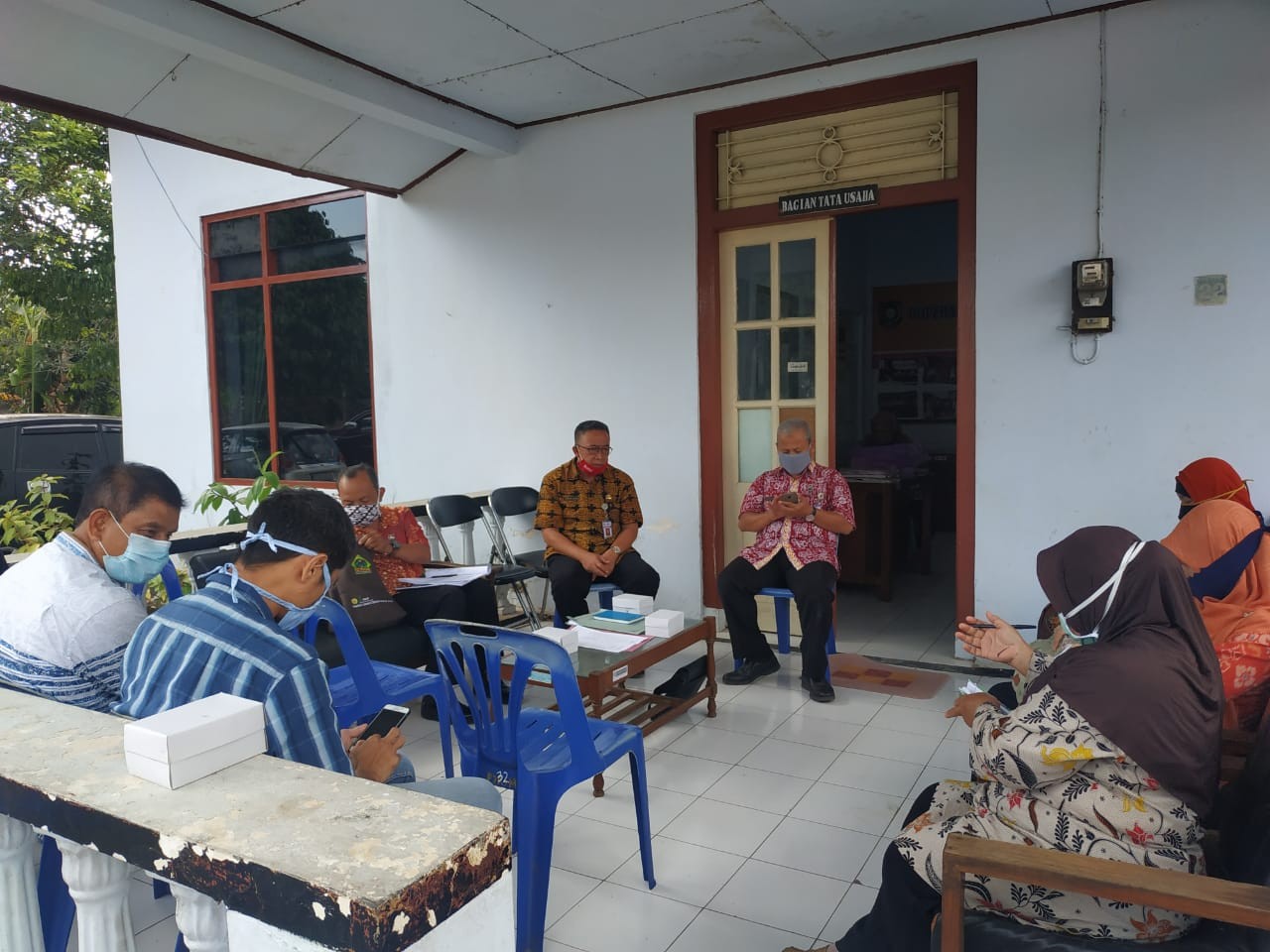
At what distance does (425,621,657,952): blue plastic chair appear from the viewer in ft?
7.31

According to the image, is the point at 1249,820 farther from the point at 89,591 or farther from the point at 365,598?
the point at 365,598

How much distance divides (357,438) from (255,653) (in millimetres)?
5202

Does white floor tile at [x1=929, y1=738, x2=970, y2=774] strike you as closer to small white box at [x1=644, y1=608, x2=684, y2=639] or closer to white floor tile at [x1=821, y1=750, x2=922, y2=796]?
white floor tile at [x1=821, y1=750, x2=922, y2=796]

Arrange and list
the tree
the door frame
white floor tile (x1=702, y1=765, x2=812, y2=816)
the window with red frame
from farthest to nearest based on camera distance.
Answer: the tree < the window with red frame < the door frame < white floor tile (x1=702, y1=765, x2=812, y2=816)

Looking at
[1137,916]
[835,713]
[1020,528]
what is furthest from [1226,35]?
[1137,916]

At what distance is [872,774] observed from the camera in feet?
10.8

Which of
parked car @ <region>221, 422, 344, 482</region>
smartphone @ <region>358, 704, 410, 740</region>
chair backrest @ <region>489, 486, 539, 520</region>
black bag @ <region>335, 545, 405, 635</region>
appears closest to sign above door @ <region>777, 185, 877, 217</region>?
chair backrest @ <region>489, 486, 539, 520</region>

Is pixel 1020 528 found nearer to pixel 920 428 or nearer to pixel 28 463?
pixel 920 428

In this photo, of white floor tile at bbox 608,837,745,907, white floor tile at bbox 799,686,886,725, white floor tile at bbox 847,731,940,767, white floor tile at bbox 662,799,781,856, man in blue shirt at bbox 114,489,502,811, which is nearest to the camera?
man in blue shirt at bbox 114,489,502,811

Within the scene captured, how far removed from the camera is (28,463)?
6.58 metres

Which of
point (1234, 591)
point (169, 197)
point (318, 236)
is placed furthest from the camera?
point (169, 197)

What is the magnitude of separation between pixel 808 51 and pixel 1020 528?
256 cm

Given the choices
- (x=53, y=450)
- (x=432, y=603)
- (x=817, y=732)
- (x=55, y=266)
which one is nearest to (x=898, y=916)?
(x=817, y=732)

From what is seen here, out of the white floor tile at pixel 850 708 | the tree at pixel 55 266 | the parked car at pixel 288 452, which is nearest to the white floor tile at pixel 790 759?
the white floor tile at pixel 850 708
